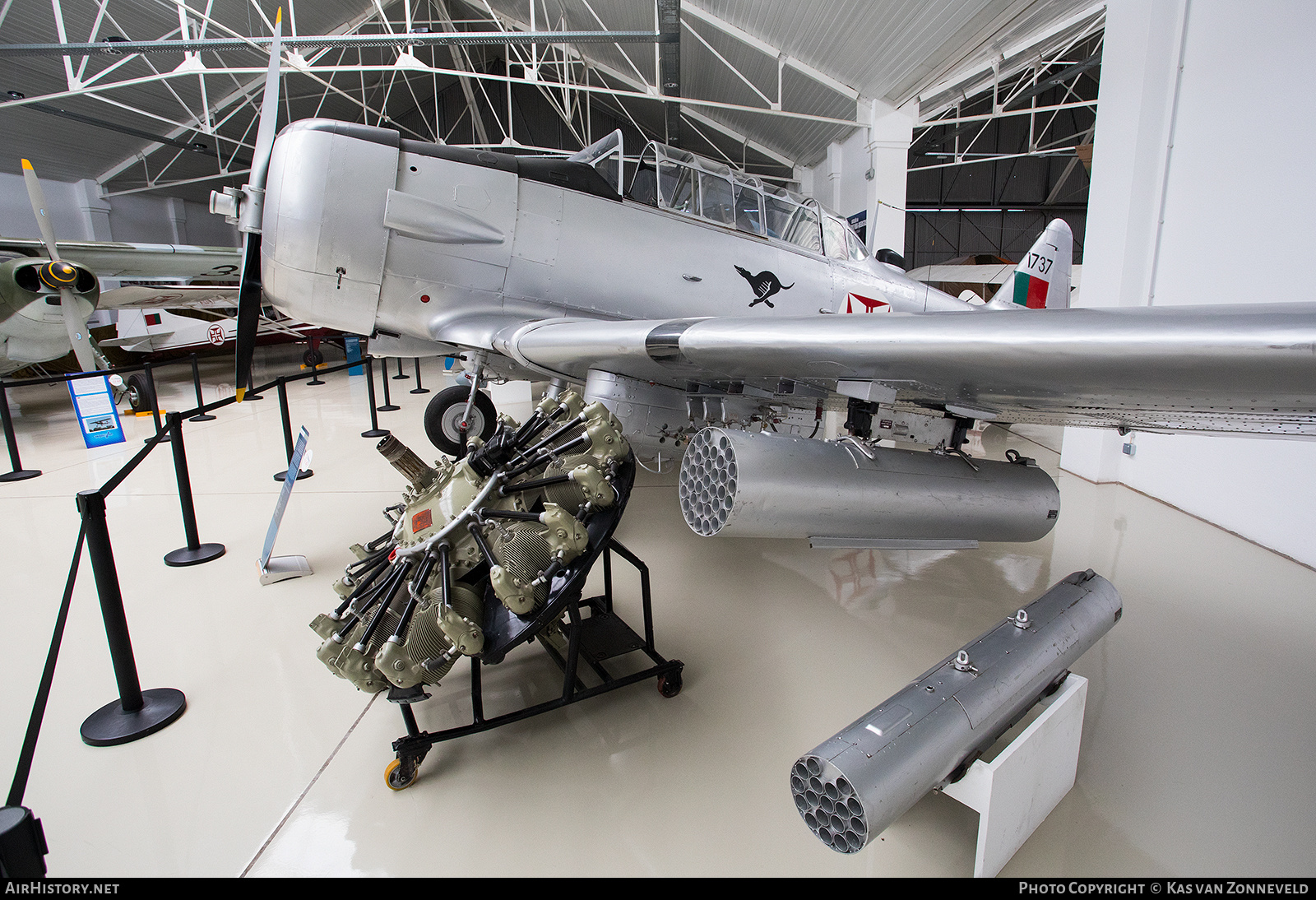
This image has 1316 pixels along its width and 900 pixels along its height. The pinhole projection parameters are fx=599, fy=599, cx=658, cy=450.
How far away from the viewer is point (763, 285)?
4539 mm

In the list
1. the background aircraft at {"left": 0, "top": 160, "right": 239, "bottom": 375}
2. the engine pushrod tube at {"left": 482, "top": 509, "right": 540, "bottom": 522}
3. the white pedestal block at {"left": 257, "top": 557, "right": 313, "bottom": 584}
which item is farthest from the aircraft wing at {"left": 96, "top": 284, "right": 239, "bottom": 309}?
the engine pushrod tube at {"left": 482, "top": 509, "right": 540, "bottom": 522}

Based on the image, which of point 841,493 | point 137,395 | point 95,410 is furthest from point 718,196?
point 137,395

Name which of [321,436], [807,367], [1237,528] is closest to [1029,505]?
[807,367]

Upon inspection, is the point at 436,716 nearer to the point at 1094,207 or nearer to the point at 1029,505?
the point at 1029,505

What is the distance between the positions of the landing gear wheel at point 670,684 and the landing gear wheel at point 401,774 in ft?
3.04

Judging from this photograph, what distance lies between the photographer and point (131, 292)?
9.28 metres

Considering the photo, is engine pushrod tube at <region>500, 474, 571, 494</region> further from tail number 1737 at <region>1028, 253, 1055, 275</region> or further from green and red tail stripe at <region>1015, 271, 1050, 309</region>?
tail number 1737 at <region>1028, 253, 1055, 275</region>

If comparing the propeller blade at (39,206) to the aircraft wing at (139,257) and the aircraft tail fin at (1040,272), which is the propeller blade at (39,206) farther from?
the aircraft tail fin at (1040,272)

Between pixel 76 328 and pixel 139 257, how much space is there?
205cm

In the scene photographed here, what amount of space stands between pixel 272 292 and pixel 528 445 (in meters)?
2.91

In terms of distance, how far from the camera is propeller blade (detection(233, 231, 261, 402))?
→ 3906mm

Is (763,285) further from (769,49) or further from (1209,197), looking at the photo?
(769,49)

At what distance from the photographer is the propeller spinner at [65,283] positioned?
270 inches

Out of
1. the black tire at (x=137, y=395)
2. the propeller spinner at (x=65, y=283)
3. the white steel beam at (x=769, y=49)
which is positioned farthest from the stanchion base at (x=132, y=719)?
the white steel beam at (x=769, y=49)
